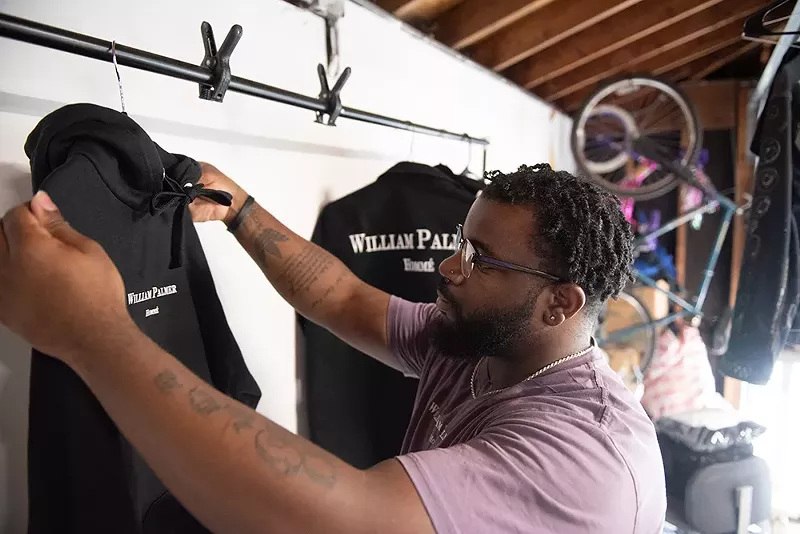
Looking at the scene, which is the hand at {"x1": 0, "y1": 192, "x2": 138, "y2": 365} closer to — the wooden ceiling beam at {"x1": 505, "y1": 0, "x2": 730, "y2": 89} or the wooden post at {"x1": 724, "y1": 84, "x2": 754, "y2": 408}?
the wooden ceiling beam at {"x1": 505, "y1": 0, "x2": 730, "y2": 89}

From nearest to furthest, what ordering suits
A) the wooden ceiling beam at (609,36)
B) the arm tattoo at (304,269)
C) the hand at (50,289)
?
the hand at (50,289) < the arm tattoo at (304,269) < the wooden ceiling beam at (609,36)

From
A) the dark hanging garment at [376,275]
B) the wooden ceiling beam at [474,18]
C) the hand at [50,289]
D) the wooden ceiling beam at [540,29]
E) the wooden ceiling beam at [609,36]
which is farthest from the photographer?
the wooden ceiling beam at [609,36]

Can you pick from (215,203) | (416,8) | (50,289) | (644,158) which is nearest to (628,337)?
(644,158)

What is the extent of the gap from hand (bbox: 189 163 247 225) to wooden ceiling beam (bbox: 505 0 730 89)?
2.11 m

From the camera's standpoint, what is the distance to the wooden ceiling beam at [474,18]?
6.95 feet

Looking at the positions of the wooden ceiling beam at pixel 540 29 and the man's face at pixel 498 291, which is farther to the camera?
the wooden ceiling beam at pixel 540 29

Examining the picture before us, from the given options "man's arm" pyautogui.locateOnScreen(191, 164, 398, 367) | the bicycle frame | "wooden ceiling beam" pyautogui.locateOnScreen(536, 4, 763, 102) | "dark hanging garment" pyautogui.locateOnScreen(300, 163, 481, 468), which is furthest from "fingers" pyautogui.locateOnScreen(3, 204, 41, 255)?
the bicycle frame

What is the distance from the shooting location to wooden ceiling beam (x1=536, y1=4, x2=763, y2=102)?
2.84m

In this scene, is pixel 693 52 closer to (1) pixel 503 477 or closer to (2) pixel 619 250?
(2) pixel 619 250

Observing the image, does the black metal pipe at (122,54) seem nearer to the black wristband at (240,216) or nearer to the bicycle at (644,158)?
the black wristband at (240,216)

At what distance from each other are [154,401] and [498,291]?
0.62 m

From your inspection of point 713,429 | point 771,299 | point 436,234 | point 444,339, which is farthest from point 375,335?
point 713,429

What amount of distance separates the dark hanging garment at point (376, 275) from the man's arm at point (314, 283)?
0.21 m

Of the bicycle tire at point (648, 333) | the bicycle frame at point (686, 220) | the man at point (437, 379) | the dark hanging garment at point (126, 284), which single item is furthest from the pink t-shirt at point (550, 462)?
the bicycle tire at point (648, 333)
